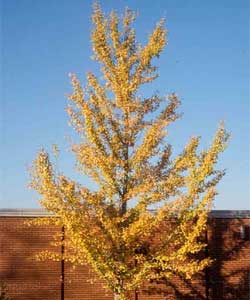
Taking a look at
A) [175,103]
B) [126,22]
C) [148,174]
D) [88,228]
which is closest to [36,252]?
[88,228]

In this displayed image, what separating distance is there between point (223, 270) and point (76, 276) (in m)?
5.47

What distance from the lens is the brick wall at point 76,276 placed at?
17.5 metres

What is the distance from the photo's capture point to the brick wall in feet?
57.4

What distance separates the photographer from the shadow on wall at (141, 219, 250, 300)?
18.2 metres

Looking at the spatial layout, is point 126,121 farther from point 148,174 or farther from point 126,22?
point 126,22

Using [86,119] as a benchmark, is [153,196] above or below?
below

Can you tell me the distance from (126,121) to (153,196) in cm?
241

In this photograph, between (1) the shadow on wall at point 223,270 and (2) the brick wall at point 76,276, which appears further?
(1) the shadow on wall at point 223,270

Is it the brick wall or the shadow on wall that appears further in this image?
the shadow on wall

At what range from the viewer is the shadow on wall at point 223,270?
1820 centimetres

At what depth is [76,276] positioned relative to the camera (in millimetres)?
17703

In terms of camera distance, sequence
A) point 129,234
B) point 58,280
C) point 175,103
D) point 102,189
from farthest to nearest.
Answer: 1. point 58,280
2. point 175,103
3. point 102,189
4. point 129,234

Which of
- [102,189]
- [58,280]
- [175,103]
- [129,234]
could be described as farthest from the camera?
[58,280]

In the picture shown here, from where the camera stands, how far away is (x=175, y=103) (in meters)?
14.9
